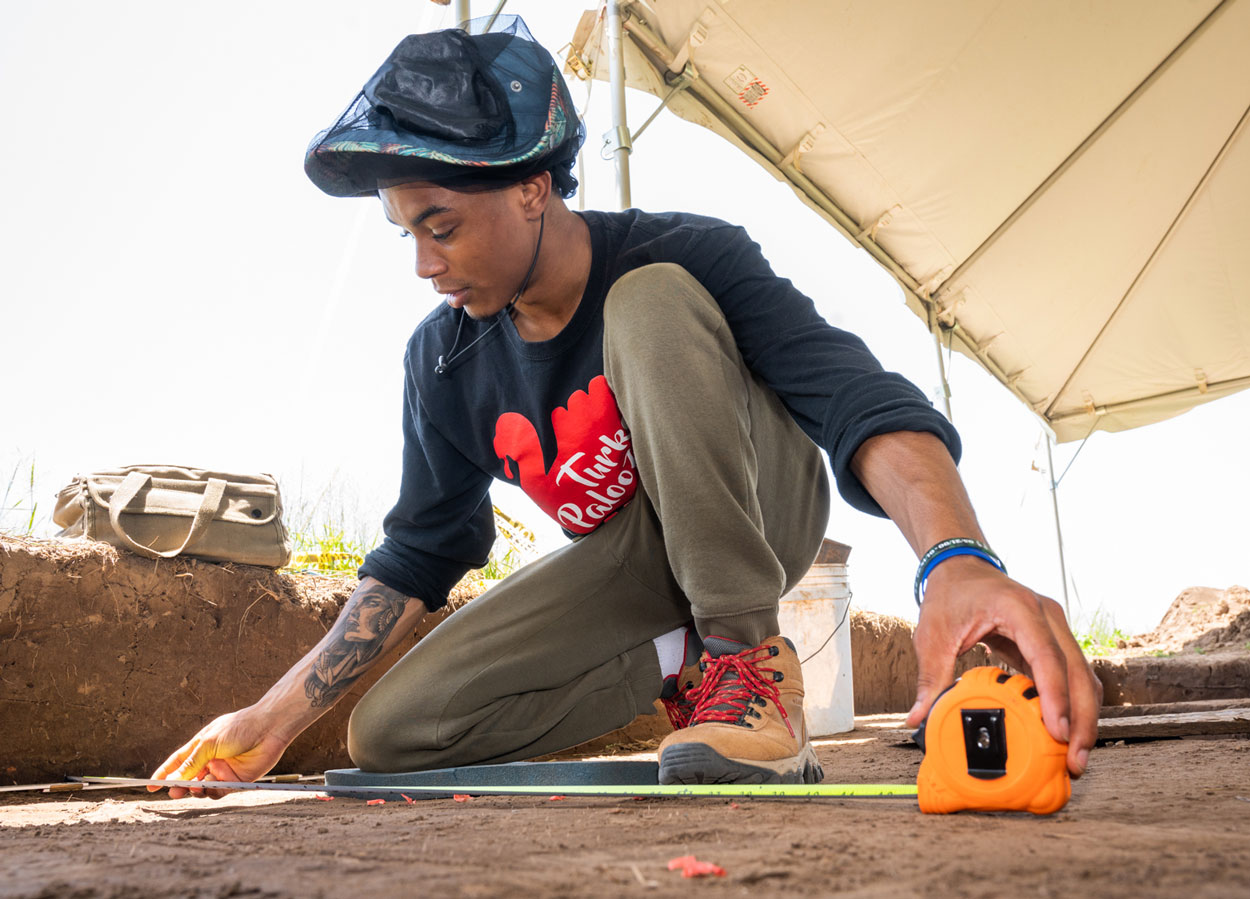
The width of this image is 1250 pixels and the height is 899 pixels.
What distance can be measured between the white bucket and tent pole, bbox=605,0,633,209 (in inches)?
55.6

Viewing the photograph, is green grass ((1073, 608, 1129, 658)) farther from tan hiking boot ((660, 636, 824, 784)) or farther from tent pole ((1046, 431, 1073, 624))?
tan hiking boot ((660, 636, 824, 784))

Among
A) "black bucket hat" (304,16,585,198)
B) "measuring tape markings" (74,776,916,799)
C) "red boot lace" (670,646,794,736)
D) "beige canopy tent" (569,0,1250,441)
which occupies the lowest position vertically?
"measuring tape markings" (74,776,916,799)

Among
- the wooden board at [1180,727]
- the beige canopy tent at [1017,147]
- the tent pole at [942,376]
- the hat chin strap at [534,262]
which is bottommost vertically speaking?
the wooden board at [1180,727]

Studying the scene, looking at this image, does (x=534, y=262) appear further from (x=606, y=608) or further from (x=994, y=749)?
(x=994, y=749)

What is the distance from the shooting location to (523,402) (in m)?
1.67

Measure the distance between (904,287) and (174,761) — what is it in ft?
13.4

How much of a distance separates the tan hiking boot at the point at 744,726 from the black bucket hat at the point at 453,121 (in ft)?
2.70

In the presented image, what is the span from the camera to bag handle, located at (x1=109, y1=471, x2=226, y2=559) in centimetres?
199

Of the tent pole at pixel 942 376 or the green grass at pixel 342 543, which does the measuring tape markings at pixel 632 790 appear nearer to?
the green grass at pixel 342 543

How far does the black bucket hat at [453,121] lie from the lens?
1.41 meters

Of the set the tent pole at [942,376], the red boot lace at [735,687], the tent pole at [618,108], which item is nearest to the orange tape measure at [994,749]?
the red boot lace at [735,687]

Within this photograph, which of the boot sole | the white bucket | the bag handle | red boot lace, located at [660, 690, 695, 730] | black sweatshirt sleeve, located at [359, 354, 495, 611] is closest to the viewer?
the boot sole

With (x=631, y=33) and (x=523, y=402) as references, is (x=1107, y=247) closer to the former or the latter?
(x=631, y=33)

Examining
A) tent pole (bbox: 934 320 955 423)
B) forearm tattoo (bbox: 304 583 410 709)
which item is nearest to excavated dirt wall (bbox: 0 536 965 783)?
forearm tattoo (bbox: 304 583 410 709)
